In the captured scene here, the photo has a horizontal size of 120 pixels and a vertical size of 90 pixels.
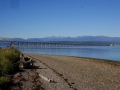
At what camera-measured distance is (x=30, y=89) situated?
35.3 feet

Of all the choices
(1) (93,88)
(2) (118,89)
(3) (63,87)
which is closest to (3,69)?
(3) (63,87)

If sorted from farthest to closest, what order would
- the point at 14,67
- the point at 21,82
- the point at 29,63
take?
the point at 29,63 < the point at 14,67 < the point at 21,82

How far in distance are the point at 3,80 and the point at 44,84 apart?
7.41ft

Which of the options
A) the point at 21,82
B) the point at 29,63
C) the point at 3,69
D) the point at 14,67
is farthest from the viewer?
the point at 29,63

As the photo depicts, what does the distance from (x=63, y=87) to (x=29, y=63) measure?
8143 mm

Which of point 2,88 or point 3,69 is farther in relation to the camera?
point 3,69

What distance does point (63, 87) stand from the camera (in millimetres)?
11531

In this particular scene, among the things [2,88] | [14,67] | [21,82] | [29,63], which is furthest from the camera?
[29,63]

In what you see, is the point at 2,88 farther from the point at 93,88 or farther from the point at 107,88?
the point at 107,88

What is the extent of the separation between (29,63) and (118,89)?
918 cm

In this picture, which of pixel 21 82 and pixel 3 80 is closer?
pixel 3 80

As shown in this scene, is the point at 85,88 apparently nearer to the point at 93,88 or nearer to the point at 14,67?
the point at 93,88

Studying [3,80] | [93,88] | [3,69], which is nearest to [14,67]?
[3,69]

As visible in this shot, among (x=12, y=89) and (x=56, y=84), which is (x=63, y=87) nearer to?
(x=56, y=84)
